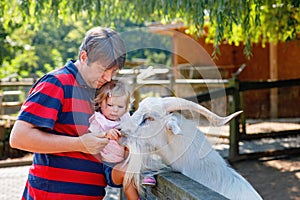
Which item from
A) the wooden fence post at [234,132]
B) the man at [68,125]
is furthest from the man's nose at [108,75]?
the wooden fence post at [234,132]

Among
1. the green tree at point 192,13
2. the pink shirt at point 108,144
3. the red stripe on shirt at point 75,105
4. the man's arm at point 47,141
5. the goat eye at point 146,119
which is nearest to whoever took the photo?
the man's arm at point 47,141

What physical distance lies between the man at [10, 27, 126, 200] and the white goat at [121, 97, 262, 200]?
1.38 feet

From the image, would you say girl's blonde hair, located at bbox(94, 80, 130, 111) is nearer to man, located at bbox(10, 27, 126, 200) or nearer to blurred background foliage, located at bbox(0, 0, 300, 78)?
man, located at bbox(10, 27, 126, 200)

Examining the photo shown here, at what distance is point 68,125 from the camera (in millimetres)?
1601

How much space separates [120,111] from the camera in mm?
1797

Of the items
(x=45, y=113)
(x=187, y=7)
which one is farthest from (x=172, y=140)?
(x=187, y=7)

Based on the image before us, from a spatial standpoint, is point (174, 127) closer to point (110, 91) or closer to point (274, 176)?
point (110, 91)

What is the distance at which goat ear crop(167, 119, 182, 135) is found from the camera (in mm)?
2090

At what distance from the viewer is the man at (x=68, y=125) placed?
1.49 m

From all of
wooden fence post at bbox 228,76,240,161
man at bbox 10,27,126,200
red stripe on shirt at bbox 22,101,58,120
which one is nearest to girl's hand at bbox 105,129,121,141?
man at bbox 10,27,126,200

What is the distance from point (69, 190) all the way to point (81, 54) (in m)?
0.53

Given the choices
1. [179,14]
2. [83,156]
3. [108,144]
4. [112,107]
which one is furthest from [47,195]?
[179,14]

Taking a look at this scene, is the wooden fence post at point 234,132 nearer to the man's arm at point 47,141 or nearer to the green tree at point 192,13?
the green tree at point 192,13

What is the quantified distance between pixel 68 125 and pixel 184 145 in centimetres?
85
